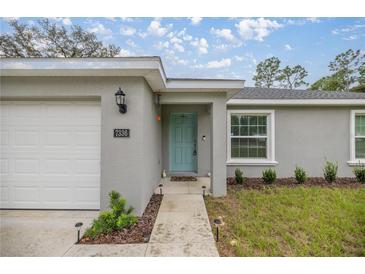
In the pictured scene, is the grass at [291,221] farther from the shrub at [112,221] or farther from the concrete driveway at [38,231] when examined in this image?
the concrete driveway at [38,231]

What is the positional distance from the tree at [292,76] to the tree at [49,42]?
19660 mm

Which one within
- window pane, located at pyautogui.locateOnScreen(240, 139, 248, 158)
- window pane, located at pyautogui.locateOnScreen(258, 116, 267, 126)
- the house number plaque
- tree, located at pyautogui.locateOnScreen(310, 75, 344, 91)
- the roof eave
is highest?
tree, located at pyautogui.locateOnScreen(310, 75, 344, 91)

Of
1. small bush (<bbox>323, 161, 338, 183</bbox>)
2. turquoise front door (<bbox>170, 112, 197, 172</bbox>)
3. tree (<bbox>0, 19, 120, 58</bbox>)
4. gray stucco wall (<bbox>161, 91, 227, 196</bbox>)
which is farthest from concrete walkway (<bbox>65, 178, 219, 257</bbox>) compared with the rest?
tree (<bbox>0, 19, 120, 58</bbox>)

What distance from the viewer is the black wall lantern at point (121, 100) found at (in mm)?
3225

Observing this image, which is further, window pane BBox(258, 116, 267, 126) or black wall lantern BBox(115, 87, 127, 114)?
window pane BBox(258, 116, 267, 126)

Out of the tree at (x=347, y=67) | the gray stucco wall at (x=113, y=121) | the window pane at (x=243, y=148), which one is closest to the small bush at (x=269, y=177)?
the window pane at (x=243, y=148)

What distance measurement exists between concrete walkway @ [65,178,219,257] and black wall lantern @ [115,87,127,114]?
85.4 inches

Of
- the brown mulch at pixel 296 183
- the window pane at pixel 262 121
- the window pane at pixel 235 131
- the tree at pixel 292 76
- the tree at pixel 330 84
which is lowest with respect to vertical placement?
the brown mulch at pixel 296 183

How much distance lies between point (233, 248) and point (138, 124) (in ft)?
8.39

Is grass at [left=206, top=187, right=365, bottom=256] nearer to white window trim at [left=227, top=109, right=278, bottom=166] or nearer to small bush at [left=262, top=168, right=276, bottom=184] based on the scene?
small bush at [left=262, top=168, right=276, bottom=184]

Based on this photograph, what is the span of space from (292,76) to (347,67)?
522 centimetres

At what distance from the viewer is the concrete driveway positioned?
247 cm

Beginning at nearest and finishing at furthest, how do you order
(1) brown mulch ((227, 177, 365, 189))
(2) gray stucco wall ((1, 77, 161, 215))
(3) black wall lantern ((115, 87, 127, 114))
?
(3) black wall lantern ((115, 87, 127, 114)) < (2) gray stucco wall ((1, 77, 161, 215)) < (1) brown mulch ((227, 177, 365, 189))

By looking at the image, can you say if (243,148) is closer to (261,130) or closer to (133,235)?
Answer: (261,130)
